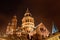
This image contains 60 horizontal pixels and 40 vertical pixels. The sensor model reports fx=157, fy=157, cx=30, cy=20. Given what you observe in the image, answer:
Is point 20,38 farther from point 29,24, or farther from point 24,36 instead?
point 29,24

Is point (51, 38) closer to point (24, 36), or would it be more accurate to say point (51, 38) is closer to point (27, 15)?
point (24, 36)

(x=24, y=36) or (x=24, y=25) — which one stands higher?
(x=24, y=25)

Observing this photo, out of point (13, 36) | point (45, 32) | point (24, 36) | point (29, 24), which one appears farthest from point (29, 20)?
point (13, 36)

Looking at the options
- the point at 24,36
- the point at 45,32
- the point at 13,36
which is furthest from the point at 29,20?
the point at 13,36

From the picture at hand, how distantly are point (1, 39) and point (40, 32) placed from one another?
53.7 ft

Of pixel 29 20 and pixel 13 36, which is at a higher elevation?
pixel 29 20

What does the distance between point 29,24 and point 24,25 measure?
213 centimetres

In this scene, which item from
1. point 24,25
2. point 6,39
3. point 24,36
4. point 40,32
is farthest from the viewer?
point 24,25

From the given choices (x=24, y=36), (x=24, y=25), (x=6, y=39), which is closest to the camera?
(x=6, y=39)

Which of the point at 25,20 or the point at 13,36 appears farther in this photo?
the point at 25,20

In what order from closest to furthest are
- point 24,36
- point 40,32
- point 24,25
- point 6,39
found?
point 6,39 < point 24,36 < point 40,32 < point 24,25

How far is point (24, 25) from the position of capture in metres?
65.6

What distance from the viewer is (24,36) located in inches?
2165

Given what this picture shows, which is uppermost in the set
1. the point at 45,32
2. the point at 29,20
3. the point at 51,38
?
the point at 29,20
